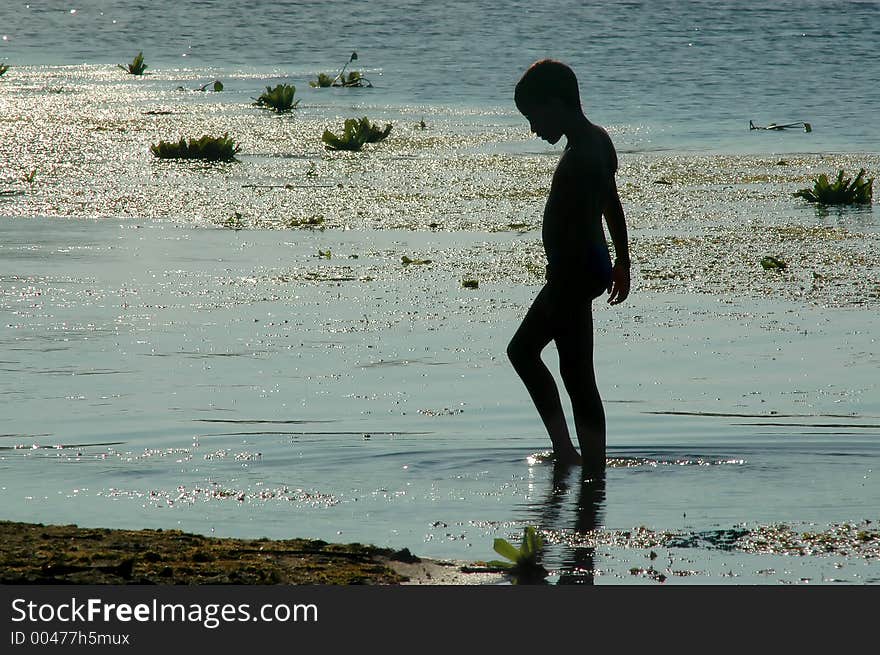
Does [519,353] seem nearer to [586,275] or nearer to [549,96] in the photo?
[586,275]

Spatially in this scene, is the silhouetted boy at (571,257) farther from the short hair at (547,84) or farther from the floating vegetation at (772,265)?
the floating vegetation at (772,265)

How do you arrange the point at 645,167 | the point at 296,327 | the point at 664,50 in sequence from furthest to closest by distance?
the point at 664,50 < the point at 645,167 < the point at 296,327

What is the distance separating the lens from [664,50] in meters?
40.4

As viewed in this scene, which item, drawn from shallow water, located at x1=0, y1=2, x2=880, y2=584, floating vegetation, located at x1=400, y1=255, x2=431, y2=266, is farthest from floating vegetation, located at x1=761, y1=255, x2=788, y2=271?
floating vegetation, located at x1=400, y1=255, x2=431, y2=266

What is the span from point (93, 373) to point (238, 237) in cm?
439

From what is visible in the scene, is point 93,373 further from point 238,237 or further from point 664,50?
point 664,50

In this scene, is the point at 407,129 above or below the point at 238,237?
above

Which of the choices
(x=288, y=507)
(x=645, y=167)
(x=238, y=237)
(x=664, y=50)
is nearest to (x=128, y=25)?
(x=664, y=50)

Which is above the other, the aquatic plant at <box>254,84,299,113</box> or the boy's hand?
the aquatic plant at <box>254,84,299,113</box>

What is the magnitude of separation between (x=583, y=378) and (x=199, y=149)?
38.9 ft

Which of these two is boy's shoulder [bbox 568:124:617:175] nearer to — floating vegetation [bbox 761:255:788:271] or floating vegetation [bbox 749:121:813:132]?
floating vegetation [bbox 761:255:788:271]

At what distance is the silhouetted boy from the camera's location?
6.19 meters

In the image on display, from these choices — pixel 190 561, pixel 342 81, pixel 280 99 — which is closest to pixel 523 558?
pixel 190 561

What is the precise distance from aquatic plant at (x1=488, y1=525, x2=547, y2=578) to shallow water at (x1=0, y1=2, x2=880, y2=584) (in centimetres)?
11
